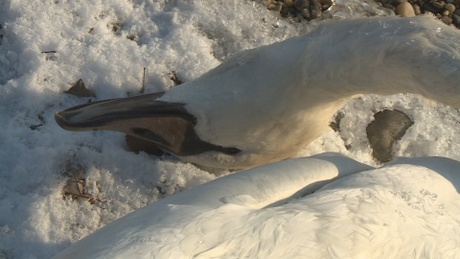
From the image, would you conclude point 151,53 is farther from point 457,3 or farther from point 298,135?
point 457,3

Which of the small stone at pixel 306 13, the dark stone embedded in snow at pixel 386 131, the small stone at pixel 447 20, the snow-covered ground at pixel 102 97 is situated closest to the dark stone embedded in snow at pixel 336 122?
the snow-covered ground at pixel 102 97

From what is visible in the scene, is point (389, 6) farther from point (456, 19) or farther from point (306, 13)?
point (306, 13)

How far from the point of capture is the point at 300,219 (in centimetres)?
217

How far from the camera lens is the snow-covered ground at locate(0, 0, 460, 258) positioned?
3.38 meters

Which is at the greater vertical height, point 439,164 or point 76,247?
point 439,164

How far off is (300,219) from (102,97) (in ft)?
5.83

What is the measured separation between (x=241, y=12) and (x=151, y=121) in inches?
47.8

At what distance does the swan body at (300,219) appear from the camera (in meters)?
2.07

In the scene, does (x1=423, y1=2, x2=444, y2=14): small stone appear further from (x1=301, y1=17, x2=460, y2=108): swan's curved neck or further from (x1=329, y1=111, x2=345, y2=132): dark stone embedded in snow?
(x1=301, y1=17, x2=460, y2=108): swan's curved neck

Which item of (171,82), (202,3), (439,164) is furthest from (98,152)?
(439,164)

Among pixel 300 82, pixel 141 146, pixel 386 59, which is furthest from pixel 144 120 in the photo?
pixel 386 59

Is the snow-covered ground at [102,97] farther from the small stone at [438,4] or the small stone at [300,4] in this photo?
the small stone at [438,4]

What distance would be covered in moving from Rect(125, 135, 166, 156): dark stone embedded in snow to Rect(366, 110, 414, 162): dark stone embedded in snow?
3.45 feet

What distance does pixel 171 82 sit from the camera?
3.79 metres
